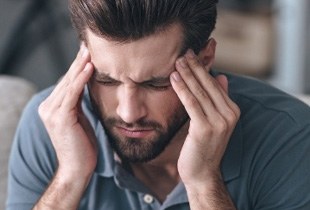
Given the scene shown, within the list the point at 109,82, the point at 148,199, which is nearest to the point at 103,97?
the point at 109,82

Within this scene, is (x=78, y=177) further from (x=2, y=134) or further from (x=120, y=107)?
(x=2, y=134)

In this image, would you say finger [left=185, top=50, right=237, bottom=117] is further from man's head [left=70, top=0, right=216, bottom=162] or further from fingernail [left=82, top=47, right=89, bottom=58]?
fingernail [left=82, top=47, right=89, bottom=58]

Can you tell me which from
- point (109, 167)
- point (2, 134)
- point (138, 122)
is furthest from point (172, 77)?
point (2, 134)

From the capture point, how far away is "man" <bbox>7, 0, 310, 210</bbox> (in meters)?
1.54

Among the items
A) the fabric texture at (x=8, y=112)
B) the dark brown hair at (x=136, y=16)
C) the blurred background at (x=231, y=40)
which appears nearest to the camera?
the dark brown hair at (x=136, y=16)

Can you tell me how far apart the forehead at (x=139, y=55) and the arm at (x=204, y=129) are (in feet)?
0.12

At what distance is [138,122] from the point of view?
1.58 metres

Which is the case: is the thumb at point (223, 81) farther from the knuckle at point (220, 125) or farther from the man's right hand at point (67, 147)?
the man's right hand at point (67, 147)

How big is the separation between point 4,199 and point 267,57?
2.39 meters

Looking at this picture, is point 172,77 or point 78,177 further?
point 78,177

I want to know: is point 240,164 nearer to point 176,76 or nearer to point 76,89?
point 176,76

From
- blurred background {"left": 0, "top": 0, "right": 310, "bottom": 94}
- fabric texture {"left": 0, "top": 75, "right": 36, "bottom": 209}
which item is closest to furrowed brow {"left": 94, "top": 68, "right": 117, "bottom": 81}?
fabric texture {"left": 0, "top": 75, "right": 36, "bottom": 209}

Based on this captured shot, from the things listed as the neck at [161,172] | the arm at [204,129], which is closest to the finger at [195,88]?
the arm at [204,129]

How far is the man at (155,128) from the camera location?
5.04 ft
